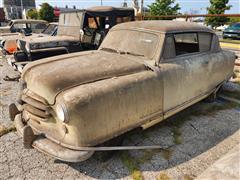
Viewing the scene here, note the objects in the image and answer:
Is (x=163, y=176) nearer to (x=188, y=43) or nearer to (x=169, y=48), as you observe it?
(x=169, y=48)

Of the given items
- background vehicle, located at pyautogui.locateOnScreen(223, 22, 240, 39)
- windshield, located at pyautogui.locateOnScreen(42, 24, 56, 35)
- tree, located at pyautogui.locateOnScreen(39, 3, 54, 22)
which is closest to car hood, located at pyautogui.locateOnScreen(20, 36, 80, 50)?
windshield, located at pyautogui.locateOnScreen(42, 24, 56, 35)

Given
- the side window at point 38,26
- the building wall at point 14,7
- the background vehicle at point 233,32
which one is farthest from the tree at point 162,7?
the building wall at point 14,7

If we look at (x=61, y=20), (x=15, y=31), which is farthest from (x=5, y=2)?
(x=61, y=20)

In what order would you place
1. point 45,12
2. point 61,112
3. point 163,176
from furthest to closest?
point 45,12 < point 163,176 < point 61,112

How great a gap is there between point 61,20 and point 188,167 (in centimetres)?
691

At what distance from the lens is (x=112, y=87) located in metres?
2.84

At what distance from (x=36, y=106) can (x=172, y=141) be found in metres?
2.13

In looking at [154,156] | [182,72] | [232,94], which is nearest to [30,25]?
[182,72]

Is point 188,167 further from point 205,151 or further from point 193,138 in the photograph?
point 193,138

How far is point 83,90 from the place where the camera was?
2686mm

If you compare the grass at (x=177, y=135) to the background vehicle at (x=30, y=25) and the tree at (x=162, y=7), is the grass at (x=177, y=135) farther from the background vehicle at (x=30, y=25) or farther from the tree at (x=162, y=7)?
the tree at (x=162, y=7)

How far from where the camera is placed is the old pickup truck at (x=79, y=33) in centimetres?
656

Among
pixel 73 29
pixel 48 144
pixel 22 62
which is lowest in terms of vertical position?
pixel 48 144

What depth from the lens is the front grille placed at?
113 inches
